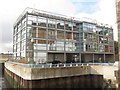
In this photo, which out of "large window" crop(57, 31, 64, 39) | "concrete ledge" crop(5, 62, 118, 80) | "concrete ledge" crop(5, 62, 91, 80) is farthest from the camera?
"large window" crop(57, 31, 64, 39)

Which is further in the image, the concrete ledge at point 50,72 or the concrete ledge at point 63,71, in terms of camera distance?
the concrete ledge at point 63,71

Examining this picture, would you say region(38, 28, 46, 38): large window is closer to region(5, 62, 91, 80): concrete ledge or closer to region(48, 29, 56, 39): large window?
region(48, 29, 56, 39): large window

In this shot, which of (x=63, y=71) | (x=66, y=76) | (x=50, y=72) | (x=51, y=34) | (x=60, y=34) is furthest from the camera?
(x=60, y=34)

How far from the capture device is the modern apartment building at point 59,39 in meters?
47.2

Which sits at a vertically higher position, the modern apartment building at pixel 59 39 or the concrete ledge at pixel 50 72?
the modern apartment building at pixel 59 39

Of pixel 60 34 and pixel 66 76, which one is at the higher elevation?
pixel 60 34

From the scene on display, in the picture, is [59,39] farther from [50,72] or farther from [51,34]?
[50,72]

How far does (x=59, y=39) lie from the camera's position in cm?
5216

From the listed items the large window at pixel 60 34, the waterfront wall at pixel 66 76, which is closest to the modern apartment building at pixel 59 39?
the large window at pixel 60 34

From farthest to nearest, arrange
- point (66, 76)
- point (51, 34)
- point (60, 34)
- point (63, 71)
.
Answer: point (60, 34), point (51, 34), point (66, 76), point (63, 71)

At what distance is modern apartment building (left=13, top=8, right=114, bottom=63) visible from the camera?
47.2 meters

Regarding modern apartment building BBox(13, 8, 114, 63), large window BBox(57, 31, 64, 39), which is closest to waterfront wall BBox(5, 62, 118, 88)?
modern apartment building BBox(13, 8, 114, 63)

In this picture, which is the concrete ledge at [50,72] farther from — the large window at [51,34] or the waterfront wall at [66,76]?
the large window at [51,34]

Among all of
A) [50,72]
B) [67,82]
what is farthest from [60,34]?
[50,72]
